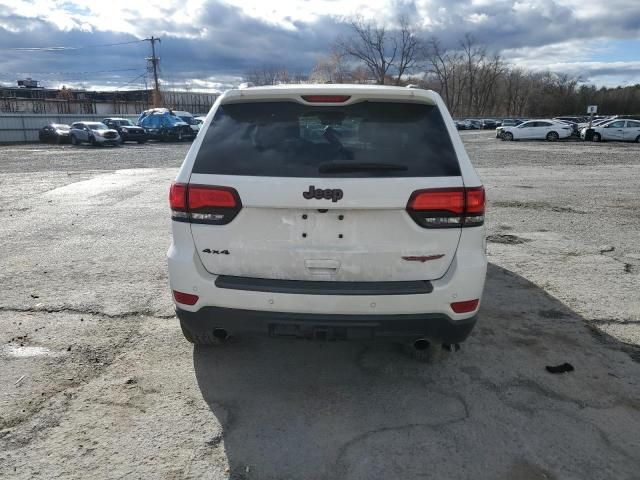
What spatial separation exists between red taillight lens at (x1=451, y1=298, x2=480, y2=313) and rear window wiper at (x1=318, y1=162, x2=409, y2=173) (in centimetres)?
86

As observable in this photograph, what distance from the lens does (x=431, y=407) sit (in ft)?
10.0

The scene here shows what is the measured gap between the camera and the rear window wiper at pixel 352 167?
278 cm

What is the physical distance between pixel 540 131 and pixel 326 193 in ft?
129

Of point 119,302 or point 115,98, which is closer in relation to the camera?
point 119,302

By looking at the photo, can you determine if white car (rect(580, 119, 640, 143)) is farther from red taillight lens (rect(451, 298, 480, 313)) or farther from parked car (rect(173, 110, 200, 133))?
red taillight lens (rect(451, 298, 480, 313))

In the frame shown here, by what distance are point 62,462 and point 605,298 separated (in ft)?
15.8

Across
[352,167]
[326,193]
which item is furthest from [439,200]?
[326,193]

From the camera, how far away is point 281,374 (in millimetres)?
3451

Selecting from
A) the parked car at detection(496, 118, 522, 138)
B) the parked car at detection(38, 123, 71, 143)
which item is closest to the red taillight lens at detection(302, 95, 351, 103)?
the parked car at detection(38, 123, 71, 143)

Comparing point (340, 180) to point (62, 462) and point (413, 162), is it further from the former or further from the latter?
point (62, 462)

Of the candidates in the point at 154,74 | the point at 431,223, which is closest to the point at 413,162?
the point at 431,223

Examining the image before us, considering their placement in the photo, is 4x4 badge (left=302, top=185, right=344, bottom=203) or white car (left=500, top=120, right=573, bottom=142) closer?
4x4 badge (left=302, top=185, right=344, bottom=203)

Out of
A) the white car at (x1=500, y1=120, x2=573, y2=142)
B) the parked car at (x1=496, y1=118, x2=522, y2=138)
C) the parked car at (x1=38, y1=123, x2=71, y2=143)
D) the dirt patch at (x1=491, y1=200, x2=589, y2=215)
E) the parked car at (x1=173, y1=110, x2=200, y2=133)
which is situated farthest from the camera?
the parked car at (x1=173, y1=110, x2=200, y2=133)

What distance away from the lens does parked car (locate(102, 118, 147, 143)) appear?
117ft
